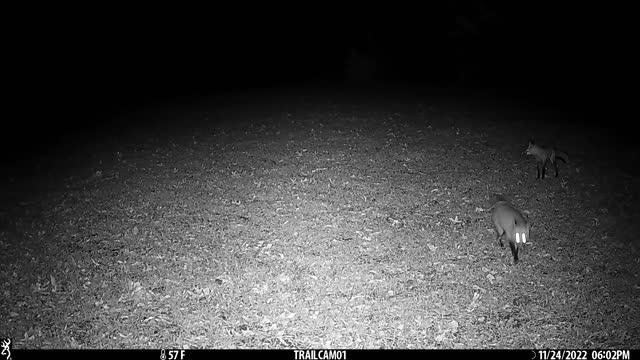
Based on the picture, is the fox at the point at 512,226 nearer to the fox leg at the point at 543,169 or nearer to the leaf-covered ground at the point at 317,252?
the leaf-covered ground at the point at 317,252

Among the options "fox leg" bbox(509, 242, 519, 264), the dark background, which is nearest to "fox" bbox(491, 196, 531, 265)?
"fox leg" bbox(509, 242, 519, 264)

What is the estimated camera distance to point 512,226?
5.91 metres

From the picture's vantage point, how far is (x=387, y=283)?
5.81m

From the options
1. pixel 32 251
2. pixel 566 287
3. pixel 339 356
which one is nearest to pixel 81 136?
pixel 32 251

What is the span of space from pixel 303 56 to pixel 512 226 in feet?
105

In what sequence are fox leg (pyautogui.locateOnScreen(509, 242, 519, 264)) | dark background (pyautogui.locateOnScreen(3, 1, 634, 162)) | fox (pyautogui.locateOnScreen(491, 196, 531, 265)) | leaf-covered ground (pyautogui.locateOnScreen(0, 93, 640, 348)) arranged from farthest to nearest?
dark background (pyautogui.locateOnScreen(3, 1, 634, 162)) < fox leg (pyautogui.locateOnScreen(509, 242, 519, 264)) < fox (pyautogui.locateOnScreen(491, 196, 531, 265)) < leaf-covered ground (pyautogui.locateOnScreen(0, 93, 640, 348))

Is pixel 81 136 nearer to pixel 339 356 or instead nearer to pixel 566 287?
pixel 339 356

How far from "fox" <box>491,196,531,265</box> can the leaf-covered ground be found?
331 mm

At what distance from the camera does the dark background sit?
19984mm

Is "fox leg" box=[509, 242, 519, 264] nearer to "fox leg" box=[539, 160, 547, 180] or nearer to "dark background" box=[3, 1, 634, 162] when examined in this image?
"fox leg" box=[539, 160, 547, 180]

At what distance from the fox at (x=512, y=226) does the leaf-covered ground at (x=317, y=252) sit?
33cm

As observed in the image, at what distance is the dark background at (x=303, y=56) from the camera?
19984 mm

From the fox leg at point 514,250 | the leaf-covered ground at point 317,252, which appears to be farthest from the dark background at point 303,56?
the fox leg at point 514,250

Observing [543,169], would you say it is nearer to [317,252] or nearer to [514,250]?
[514,250]
